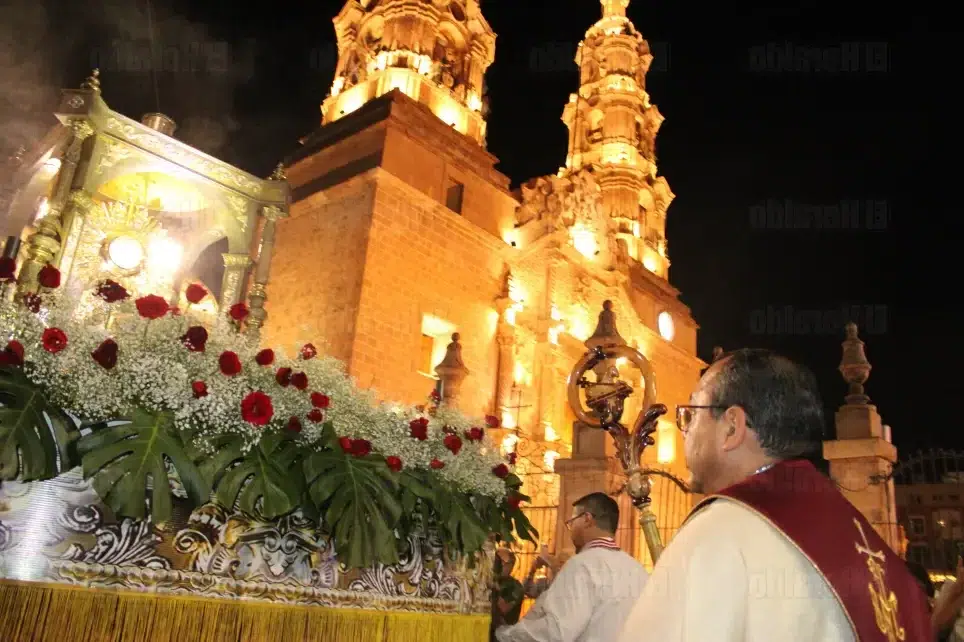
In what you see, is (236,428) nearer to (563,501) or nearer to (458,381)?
(563,501)

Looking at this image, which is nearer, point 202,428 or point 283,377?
point 202,428

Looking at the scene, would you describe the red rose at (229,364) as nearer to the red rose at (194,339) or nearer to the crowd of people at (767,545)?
the red rose at (194,339)

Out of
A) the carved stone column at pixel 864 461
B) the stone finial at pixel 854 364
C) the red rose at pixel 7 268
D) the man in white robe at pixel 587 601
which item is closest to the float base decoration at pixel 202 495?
the red rose at pixel 7 268

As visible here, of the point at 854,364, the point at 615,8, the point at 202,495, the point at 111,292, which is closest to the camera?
the point at 202,495

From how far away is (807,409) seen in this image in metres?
2.13

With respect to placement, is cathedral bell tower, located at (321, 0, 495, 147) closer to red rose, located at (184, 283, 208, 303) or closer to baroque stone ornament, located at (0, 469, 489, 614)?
red rose, located at (184, 283, 208, 303)

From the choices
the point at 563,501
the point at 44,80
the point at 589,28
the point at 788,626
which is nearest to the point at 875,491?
the point at 563,501

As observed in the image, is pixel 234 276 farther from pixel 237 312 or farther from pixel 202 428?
pixel 202 428

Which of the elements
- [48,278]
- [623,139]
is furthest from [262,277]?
[623,139]

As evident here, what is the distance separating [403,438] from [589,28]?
136 ft

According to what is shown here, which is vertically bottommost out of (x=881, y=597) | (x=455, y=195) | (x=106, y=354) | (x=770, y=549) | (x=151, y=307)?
(x=881, y=597)

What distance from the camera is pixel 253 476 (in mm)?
2807

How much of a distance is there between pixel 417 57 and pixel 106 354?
23253 millimetres

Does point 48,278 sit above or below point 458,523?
above
